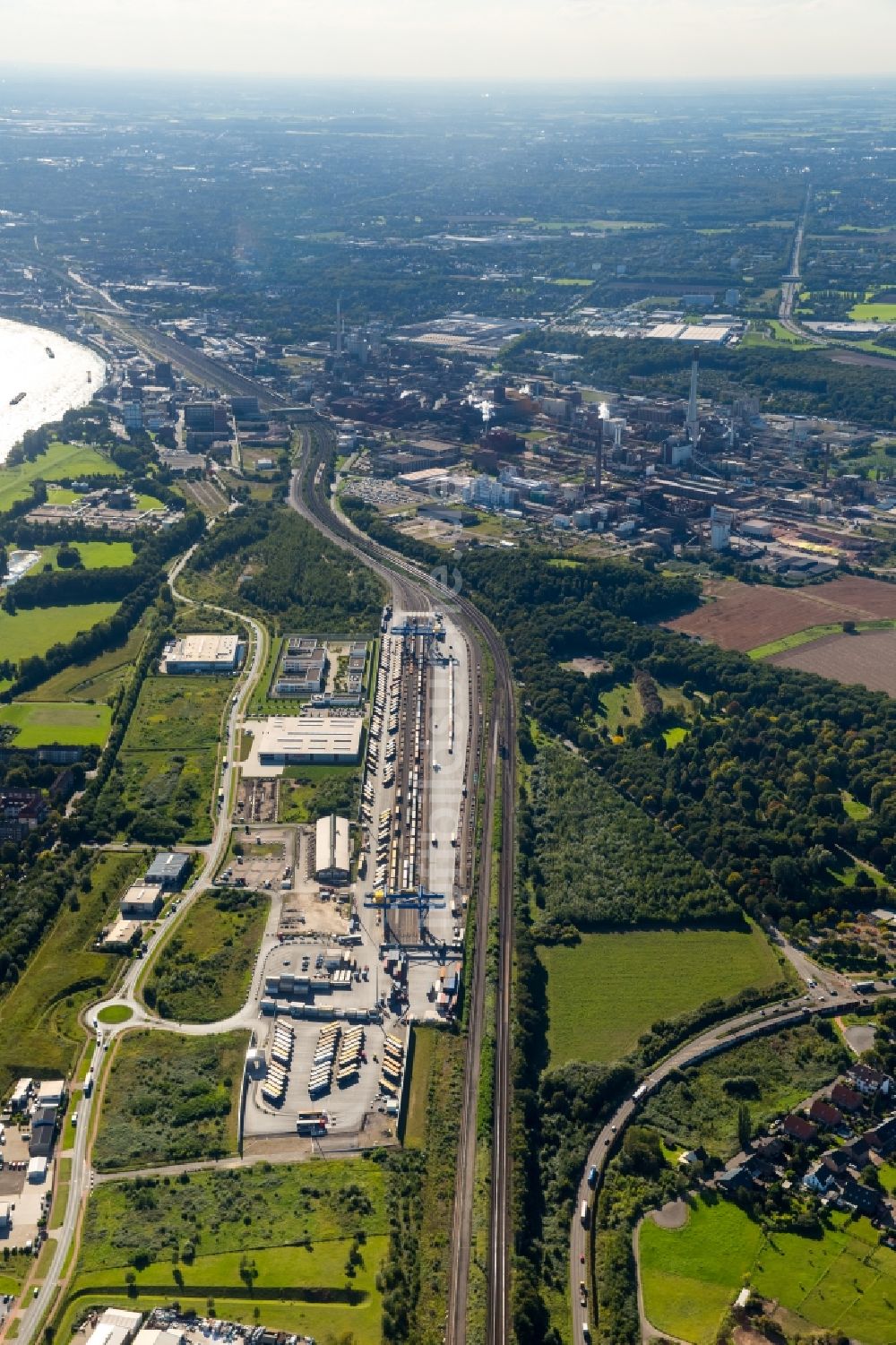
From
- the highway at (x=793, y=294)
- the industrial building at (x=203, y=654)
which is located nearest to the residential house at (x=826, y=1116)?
the industrial building at (x=203, y=654)

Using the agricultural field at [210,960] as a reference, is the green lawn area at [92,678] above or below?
below

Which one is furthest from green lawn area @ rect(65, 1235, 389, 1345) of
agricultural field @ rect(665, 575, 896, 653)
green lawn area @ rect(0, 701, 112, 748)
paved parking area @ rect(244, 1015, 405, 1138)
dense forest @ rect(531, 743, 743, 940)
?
agricultural field @ rect(665, 575, 896, 653)

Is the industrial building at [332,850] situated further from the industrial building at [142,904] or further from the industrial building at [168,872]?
the industrial building at [142,904]

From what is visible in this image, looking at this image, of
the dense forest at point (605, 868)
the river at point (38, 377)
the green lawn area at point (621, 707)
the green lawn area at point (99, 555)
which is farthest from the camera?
the river at point (38, 377)

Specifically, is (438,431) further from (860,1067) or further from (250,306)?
(860,1067)

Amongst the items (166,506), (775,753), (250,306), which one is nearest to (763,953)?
(775,753)

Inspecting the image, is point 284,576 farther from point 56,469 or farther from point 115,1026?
point 115,1026
